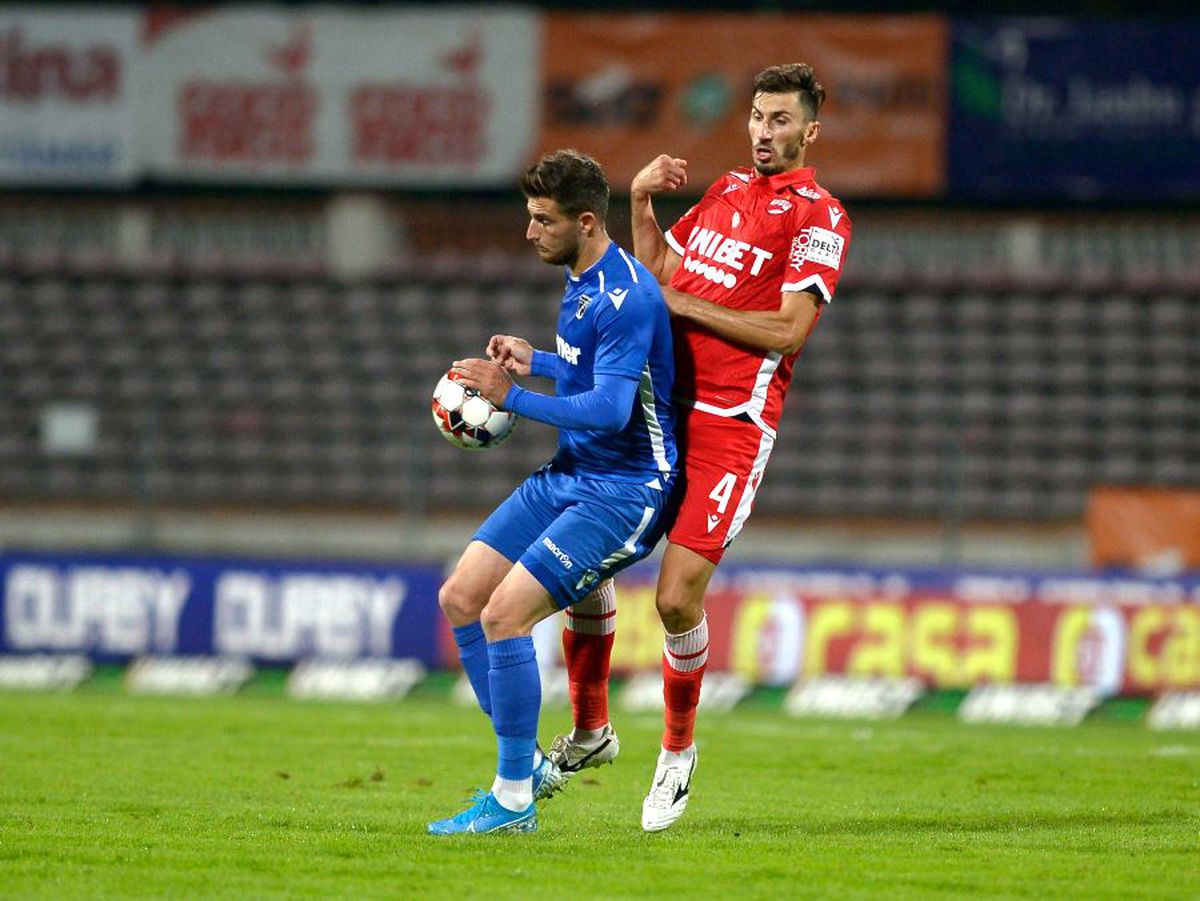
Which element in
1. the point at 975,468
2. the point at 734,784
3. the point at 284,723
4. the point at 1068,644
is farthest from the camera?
the point at 975,468

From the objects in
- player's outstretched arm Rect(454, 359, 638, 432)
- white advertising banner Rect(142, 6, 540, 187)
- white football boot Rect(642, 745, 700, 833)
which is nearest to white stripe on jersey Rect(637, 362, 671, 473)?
player's outstretched arm Rect(454, 359, 638, 432)

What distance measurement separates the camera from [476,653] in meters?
7.65

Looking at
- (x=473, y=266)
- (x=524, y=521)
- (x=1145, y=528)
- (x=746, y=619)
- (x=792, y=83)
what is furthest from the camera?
(x=473, y=266)

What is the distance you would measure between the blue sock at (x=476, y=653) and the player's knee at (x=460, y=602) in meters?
0.07

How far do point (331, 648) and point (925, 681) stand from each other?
197 inches

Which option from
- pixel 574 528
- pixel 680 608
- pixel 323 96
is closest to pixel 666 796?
pixel 680 608

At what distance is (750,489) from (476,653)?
51.2 inches

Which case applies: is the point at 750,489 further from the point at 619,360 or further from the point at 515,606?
the point at 515,606

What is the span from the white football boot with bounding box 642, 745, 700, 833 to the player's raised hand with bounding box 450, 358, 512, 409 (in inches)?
65.4

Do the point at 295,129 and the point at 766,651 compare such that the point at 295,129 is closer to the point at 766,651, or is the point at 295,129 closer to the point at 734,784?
the point at 766,651

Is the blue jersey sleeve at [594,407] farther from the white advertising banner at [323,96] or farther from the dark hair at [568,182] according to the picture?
the white advertising banner at [323,96]

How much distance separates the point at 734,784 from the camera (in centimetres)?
948

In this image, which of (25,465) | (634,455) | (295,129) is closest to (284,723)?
(634,455)

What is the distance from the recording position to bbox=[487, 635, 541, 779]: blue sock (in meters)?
7.26
